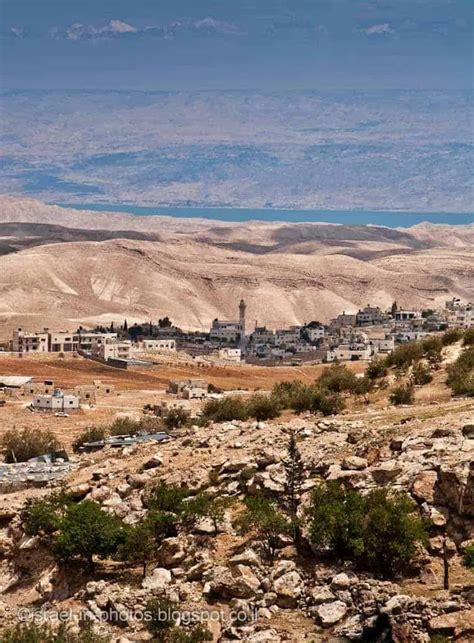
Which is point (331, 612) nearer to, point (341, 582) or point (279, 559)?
point (341, 582)

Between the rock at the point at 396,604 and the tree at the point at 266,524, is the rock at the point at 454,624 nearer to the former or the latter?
the rock at the point at 396,604

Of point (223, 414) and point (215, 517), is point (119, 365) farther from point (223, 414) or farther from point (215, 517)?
point (215, 517)

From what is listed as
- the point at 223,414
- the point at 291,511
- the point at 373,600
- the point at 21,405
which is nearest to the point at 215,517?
the point at 291,511

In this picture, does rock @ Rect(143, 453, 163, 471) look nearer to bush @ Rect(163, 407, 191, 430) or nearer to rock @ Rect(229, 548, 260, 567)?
rock @ Rect(229, 548, 260, 567)

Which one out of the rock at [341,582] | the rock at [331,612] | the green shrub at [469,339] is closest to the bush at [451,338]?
the green shrub at [469,339]

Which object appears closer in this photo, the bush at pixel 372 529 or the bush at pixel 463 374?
the bush at pixel 372 529

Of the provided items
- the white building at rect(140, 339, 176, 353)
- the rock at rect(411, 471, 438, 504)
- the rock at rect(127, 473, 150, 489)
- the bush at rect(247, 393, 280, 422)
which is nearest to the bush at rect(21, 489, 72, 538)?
the rock at rect(127, 473, 150, 489)

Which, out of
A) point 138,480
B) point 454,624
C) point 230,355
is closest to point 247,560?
point 454,624
